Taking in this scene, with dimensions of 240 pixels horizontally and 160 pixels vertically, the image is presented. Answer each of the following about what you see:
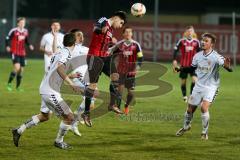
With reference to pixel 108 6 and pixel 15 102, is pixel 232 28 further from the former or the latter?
pixel 15 102

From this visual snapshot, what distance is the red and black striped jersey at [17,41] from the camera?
77.2 ft

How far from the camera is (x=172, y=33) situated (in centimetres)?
3944

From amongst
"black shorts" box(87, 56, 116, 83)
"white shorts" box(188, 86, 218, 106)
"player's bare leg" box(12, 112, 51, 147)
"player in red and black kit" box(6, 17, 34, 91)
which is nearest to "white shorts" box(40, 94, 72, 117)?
"player's bare leg" box(12, 112, 51, 147)

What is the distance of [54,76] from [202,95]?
Answer: 312 centimetres

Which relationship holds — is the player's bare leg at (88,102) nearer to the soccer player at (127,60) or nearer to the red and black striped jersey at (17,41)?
the soccer player at (127,60)

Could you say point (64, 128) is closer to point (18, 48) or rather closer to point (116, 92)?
point (116, 92)

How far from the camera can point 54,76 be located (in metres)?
11.4

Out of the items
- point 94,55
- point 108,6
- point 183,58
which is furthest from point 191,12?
point 94,55

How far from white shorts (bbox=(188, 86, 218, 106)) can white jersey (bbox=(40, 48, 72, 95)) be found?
2868 mm

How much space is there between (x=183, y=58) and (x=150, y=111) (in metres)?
4.71

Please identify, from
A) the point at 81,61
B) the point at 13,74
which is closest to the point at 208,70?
the point at 81,61

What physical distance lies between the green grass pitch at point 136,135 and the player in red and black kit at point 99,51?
746 mm

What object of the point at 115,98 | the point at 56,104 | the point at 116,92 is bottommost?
the point at 115,98

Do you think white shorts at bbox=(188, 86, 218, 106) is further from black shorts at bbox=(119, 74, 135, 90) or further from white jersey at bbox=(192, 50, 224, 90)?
black shorts at bbox=(119, 74, 135, 90)
